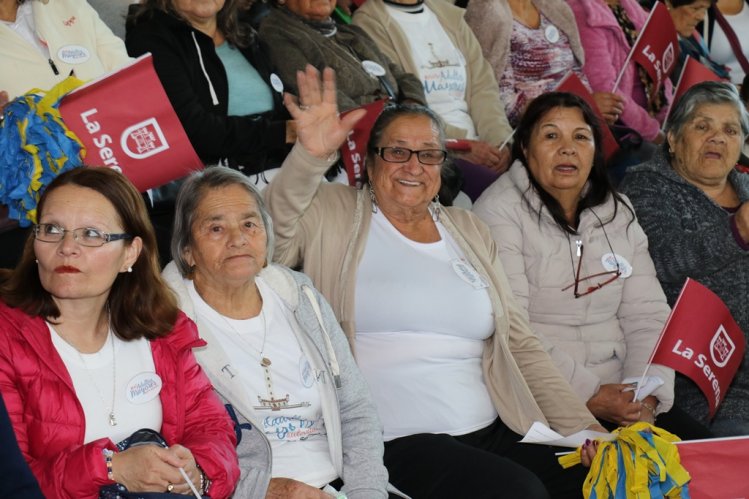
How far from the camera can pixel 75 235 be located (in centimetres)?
241

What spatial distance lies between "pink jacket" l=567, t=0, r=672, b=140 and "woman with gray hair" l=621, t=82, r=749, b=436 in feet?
3.69

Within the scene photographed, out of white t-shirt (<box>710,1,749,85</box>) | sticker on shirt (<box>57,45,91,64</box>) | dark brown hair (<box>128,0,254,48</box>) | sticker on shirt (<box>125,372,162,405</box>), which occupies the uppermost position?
sticker on shirt (<box>57,45,91,64</box>)

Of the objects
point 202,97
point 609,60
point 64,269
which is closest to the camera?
point 64,269

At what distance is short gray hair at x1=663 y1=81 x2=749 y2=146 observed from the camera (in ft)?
13.6

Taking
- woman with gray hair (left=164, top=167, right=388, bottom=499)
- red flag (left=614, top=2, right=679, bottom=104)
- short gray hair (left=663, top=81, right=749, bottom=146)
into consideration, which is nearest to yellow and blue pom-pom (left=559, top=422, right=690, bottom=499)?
woman with gray hair (left=164, top=167, right=388, bottom=499)

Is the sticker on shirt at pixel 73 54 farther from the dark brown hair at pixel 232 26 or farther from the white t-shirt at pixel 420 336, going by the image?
the white t-shirt at pixel 420 336

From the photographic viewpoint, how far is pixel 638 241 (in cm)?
384

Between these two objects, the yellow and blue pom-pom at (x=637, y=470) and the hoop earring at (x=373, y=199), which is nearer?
the yellow and blue pom-pom at (x=637, y=470)

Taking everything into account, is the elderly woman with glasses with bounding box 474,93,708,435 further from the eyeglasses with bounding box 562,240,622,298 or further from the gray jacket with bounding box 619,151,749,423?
the gray jacket with bounding box 619,151,749,423

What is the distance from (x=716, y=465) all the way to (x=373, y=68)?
6.79 feet

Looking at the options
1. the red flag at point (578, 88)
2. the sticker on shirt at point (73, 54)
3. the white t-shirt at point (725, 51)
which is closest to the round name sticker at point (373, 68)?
the red flag at point (578, 88)

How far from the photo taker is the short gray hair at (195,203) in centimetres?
286

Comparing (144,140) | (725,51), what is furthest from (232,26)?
(725,51)

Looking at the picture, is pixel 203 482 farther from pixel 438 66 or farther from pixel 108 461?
pixel 438 66
